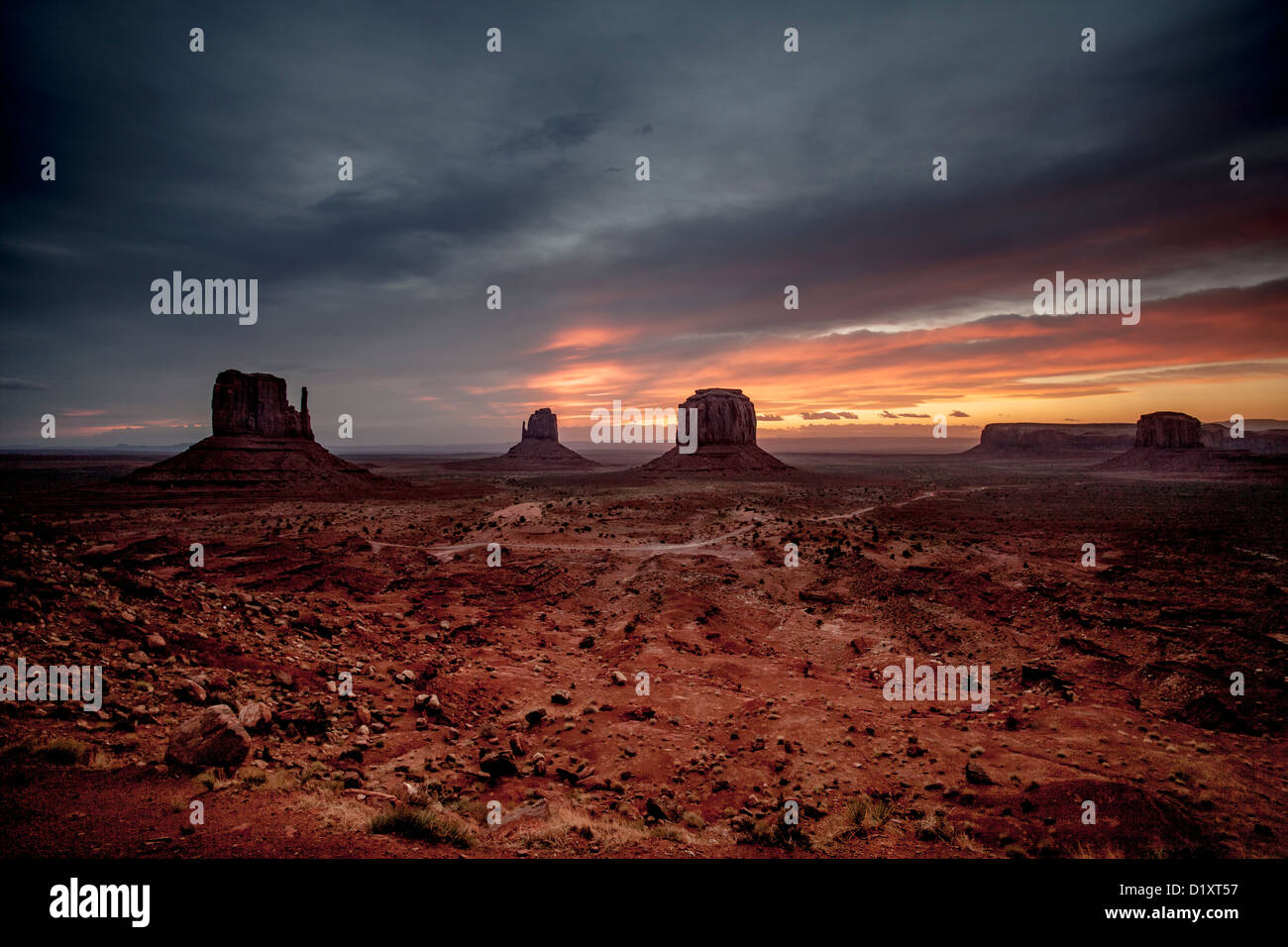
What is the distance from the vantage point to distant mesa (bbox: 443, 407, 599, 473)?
509ft

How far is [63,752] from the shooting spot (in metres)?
6.97

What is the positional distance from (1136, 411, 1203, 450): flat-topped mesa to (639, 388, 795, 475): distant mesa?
293 ft

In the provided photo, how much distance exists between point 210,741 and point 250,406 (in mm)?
97366

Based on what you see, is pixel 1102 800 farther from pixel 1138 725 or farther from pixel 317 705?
pixel 317 705

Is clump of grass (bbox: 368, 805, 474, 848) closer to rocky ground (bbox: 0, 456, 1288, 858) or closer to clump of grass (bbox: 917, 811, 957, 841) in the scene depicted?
rocky ground (bbox: 0, 456, 1288, 858)

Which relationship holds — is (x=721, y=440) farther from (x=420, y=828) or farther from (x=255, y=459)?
(x=420, y=828)

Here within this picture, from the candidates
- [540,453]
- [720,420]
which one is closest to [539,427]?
[540,453]

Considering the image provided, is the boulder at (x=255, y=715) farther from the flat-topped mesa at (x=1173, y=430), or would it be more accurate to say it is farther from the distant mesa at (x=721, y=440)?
the flat-topped mesa at (x=1173, y=430)

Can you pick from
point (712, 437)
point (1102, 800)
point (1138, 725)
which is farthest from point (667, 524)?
point (712, 437)

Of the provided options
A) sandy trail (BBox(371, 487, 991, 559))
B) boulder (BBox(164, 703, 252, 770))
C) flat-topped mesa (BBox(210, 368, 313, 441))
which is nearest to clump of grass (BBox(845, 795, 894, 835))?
boulder (BBox(164, 703, 252, 770))

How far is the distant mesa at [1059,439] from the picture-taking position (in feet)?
580

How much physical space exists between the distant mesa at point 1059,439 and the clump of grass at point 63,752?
224412 mm

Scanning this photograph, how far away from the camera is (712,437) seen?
117 m
